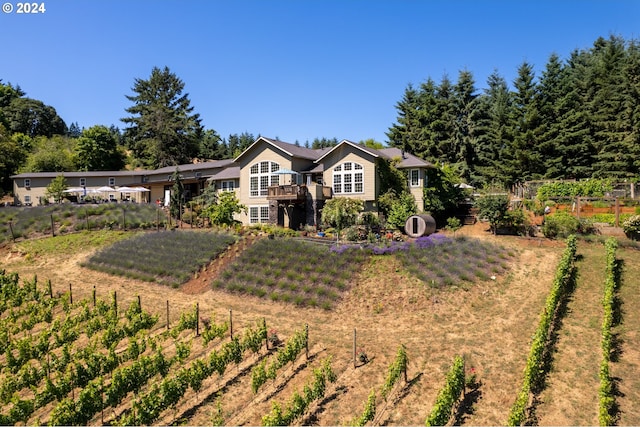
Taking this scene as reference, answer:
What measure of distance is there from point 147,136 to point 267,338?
6722 cm

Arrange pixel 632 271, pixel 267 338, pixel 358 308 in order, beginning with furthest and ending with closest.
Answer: pixel 632 271
pixel 358 308
pixel 267 338

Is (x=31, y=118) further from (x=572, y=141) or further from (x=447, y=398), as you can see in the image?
(x=447, y=398)

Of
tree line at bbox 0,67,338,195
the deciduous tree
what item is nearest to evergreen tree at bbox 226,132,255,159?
tree line at bbox 0,67,338,195

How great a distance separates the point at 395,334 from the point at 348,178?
18347mm

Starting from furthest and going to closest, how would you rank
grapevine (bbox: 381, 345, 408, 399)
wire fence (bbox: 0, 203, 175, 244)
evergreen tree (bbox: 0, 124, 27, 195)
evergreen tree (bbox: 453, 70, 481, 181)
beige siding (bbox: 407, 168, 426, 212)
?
evergreen tree (bbox: 0, 124, 27, 195), evergreen tree (bbox: 453, 70, 481, 181), wire fence (bbox: 0, 203, 175, 244), beige siding (bbox: 407, 168, 426, 212), grapevine (bbox: 381, 345, 408, 399)

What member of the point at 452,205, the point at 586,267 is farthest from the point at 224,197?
the point at 586,267

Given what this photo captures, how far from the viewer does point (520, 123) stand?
4669 centimetres

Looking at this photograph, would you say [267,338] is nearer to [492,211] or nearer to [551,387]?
[551,387]

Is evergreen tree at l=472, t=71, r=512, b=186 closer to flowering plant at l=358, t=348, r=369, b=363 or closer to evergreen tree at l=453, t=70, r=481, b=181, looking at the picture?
evergreen tree at l=453, t=70, r=481, b=181

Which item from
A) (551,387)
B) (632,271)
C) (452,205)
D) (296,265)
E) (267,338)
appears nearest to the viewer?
(551,387)

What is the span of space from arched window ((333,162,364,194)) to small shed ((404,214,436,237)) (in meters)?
5.34

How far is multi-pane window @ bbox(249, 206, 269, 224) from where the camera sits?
36.3 metres

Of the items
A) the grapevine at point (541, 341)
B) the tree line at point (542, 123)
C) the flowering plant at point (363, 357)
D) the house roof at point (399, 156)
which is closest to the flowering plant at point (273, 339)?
the flowering plant at point (363, 357)

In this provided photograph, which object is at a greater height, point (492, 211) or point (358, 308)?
point (492, 211)
